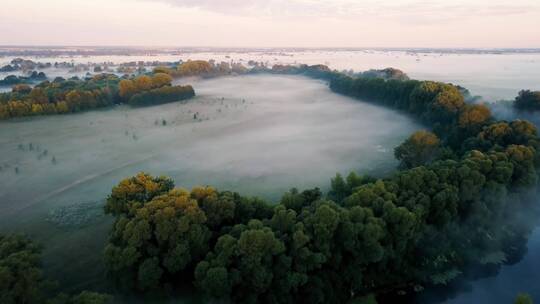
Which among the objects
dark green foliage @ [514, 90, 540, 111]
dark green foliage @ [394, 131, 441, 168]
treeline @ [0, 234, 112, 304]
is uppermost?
dark green foliage @ [514, 90, 540, 111]

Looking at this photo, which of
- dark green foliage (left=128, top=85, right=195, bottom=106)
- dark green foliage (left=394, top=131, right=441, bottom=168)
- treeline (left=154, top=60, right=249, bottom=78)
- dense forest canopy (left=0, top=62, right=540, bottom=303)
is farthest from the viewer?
treeline (left=154, top=60, right=249, bottom=78)

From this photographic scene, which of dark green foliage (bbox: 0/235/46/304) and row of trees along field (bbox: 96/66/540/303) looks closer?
dark green foliage (bbox: 0/235/46/304)

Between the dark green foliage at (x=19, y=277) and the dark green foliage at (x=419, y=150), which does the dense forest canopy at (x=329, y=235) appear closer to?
the dark green foliage at (x=19, y=277)

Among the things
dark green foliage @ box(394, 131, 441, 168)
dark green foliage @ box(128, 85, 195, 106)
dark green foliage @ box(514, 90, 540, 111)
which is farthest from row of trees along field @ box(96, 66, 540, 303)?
dark green foliage @ box(128, 85, 195, 106)

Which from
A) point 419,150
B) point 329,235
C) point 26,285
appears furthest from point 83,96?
point 329,235

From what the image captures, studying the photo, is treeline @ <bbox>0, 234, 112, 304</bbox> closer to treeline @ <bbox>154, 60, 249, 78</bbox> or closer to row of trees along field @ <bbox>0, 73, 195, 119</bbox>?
row of trees along field @ <bbox>0, 73, 195, 119</bbox>
